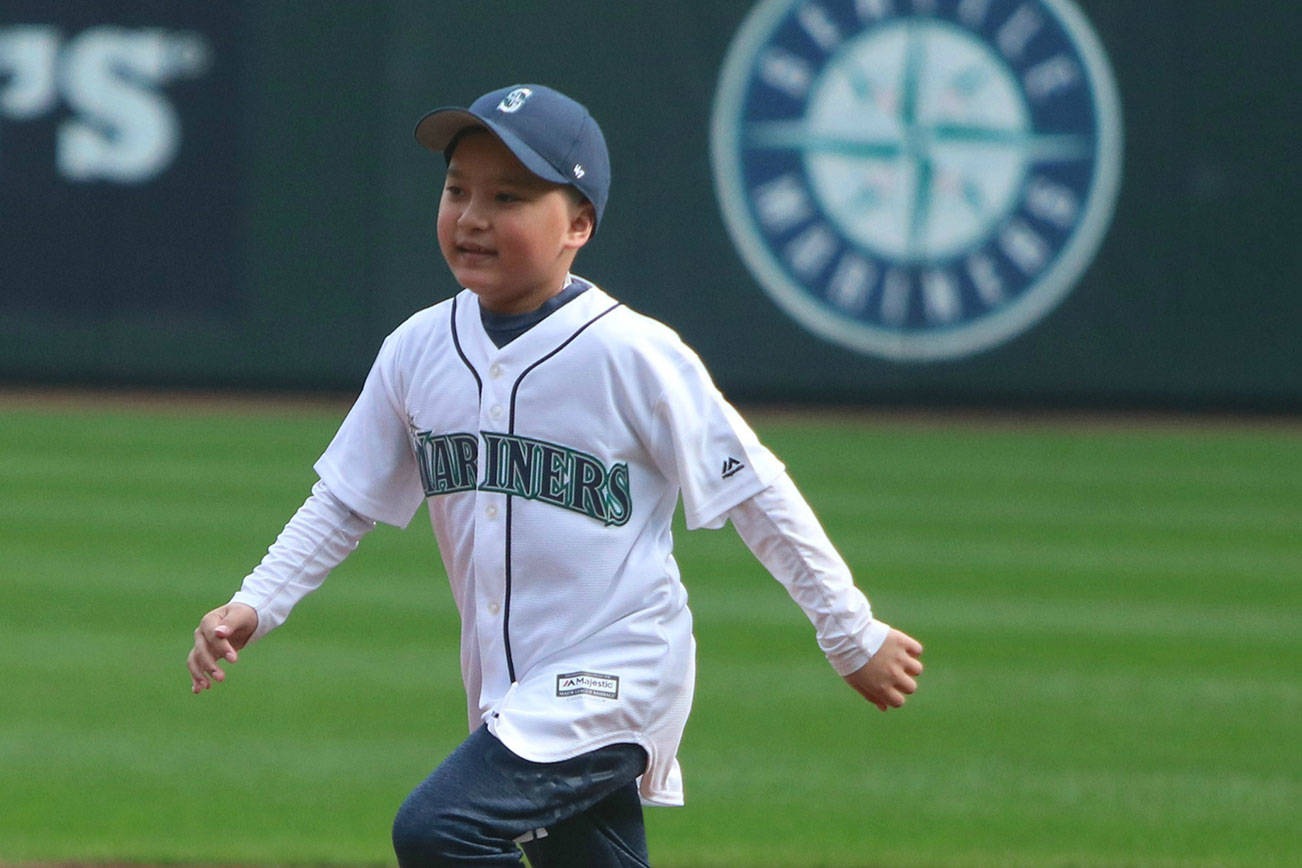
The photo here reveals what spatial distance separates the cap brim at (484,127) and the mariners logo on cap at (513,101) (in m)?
0.04

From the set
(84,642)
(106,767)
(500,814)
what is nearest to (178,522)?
(84,642)

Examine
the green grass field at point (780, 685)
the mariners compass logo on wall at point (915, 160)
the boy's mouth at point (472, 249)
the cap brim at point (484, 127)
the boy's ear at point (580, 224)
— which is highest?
the cap brim at point (484, 127)

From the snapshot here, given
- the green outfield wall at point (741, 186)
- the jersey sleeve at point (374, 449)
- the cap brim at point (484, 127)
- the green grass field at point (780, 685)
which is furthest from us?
the green outfield wall at point (741, 186)

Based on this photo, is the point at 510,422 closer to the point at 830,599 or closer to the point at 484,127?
the point at 484,127

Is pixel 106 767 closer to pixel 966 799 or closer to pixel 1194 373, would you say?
pixel 966 799

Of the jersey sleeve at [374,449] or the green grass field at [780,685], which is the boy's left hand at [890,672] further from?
the green grass field at [780,685]

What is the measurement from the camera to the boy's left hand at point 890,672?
3072 millimetres

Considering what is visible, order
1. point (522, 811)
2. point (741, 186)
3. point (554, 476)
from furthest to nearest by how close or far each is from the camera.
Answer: point (741, 186), point (554, 476), point (522, 811)

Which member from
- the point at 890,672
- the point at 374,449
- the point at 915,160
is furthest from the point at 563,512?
the point at 915,160

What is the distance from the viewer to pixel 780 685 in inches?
272

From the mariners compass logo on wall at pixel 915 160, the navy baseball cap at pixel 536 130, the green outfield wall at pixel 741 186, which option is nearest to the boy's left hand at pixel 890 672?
the navy baseball cap at pixel 536 130

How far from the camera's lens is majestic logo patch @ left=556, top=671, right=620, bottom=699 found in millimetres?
→ 3057

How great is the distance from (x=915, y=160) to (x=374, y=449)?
1106cm

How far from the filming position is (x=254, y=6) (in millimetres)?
13977
